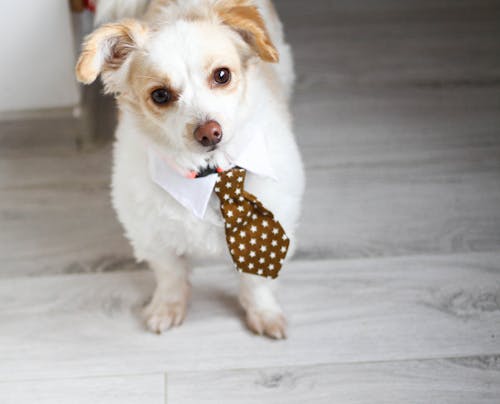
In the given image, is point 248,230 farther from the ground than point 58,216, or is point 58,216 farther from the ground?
point 248,230

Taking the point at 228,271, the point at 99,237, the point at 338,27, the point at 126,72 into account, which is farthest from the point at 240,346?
the point at 338,27

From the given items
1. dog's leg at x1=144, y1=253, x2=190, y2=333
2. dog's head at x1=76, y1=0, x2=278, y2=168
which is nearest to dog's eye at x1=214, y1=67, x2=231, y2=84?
dog's head at x1=76, y1=0, x2=278, y2=168

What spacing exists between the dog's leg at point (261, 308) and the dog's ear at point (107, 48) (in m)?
0.52

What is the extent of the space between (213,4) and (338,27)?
1.17 m

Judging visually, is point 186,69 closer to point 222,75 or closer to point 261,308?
point 222,75

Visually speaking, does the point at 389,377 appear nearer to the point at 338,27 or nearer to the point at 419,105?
the point at 419,105

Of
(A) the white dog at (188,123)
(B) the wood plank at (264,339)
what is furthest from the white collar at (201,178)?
(B) the wood plank at (264,339)

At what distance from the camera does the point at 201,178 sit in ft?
4.06

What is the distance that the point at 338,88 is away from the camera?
2.05 m

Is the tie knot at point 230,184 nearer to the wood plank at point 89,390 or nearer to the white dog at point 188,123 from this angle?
the white dog at point 188,123

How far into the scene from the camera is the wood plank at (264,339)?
1.38 metres

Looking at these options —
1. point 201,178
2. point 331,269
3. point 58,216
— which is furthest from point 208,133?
point 58,216

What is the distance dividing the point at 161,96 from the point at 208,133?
0.12 m

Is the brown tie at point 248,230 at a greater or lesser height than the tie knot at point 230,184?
lesser
